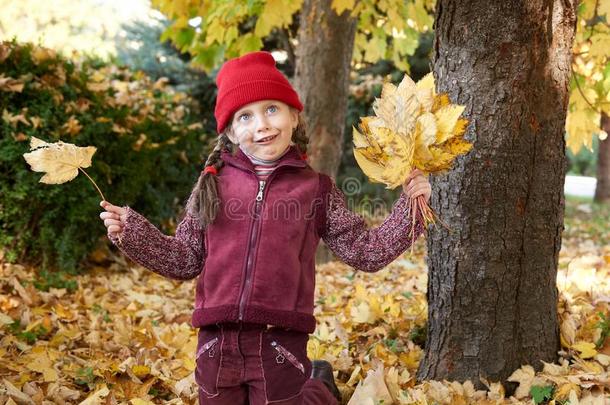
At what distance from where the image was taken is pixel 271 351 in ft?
6.61

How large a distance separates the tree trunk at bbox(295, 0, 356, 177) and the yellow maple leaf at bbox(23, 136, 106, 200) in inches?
146

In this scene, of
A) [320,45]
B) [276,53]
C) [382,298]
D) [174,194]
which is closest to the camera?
[382,298]

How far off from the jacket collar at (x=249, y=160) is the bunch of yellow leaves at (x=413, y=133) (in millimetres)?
344

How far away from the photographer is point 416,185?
6.01 feet

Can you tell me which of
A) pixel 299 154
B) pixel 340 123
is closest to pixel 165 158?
pixel 340 123

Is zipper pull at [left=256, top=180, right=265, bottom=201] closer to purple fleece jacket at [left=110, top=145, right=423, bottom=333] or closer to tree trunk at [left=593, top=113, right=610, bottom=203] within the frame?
purple fleece jacket at [left=110, top=145, right=423, bottom=333]

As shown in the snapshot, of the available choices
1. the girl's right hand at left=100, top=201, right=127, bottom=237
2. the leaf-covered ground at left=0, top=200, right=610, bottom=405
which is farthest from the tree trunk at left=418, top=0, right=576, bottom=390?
the girl's right hand at left=100, top=201, right=127, bottom=237

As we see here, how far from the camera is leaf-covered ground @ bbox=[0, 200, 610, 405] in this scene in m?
2.36

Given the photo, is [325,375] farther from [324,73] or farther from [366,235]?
[324,73]

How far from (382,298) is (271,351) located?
1.85 m

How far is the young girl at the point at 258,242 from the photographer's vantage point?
6.54 feet

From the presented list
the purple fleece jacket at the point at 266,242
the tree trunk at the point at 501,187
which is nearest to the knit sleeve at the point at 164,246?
the purple fleece jacket at the point at 266,242

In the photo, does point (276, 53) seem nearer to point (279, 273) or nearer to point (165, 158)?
point (165, 158)

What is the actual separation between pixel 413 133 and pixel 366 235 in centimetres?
44
